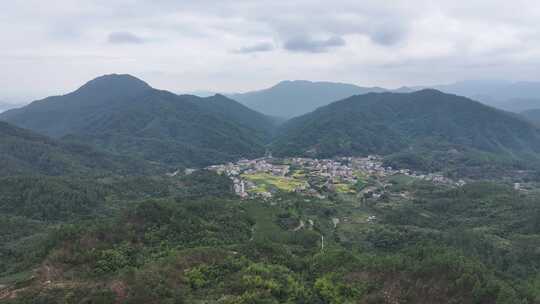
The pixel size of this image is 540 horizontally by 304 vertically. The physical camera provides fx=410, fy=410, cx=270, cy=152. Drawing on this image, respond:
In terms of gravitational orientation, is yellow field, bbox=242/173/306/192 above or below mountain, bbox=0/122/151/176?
below

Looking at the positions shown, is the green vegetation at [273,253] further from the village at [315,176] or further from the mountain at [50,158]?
Result: the mountain at [50,158]

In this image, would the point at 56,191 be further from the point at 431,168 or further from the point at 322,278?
the point at 431,168

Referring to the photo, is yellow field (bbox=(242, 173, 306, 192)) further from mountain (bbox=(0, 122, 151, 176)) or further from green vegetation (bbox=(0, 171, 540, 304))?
mountain (bbox=(0, 122, 151, 176))

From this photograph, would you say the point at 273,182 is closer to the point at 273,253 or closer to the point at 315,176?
the point at 315,176

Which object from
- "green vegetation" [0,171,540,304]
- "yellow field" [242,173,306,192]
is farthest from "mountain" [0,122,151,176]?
"yellow field" [242,173,306,192]

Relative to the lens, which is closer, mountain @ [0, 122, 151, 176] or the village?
the village

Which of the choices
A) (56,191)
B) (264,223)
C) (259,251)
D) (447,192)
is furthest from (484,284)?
(56,191)
